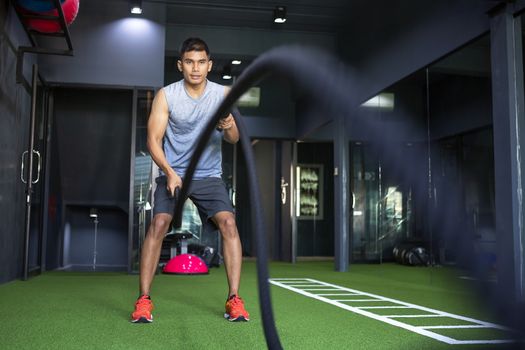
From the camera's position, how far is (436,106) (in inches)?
195

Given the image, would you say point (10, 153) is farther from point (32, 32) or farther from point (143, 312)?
point (143, 312)

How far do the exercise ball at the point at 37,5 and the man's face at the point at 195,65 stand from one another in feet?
6.67

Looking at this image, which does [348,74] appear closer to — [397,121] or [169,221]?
[397,121]

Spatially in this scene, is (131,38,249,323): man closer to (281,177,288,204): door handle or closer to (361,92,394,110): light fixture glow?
(361,92,394,110): light fixture glow

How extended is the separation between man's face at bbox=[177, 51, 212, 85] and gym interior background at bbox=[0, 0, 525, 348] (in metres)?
0.59

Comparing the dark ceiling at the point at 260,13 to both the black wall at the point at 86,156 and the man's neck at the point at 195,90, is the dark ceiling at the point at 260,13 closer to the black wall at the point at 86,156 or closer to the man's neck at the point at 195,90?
the black wall at the point at 86,156

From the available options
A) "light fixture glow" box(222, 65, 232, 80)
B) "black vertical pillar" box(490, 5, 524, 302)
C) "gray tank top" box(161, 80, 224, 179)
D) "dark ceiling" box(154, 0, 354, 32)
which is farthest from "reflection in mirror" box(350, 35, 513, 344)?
"light fixture glow" box(222, 65, 232, 80)

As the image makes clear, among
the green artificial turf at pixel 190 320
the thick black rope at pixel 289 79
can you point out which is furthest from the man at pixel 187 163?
the thick black rope at pixel 289 79

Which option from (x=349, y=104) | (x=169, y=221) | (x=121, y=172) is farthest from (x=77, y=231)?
(x=349, y=104)

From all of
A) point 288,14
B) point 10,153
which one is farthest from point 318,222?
point 10,153

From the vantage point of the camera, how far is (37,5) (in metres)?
3.89

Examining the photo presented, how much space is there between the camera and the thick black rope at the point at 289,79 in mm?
598

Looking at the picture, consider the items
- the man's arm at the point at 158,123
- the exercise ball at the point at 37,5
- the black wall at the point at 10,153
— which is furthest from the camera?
the black wall at the point at 10,153

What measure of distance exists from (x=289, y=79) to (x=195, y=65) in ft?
5.11
